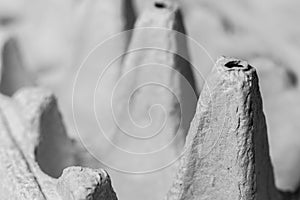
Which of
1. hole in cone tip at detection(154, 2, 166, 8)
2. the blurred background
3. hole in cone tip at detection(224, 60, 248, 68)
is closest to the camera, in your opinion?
hole in cone tip at detection(224, 60, 248, 68)

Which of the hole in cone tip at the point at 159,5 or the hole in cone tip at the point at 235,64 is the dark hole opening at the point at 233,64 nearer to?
the hole in cone tip at the point at 235,64

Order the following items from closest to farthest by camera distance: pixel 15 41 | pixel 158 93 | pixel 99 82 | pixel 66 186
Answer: pixel 66 186
pixel 158 93
pixel 99 82
pixel 15 41

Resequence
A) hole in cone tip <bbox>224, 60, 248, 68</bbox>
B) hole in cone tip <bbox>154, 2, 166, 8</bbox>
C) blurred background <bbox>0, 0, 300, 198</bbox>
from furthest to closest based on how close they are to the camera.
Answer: blurred background <bbox>0, 0, 300, 198</bbox>, hole in cone tip <bbox>154, 2, 166, 8</bbox>, hole in cone tip <bbox>224, 60, 248, 68</bbox>

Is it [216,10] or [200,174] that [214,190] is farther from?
[216,10]

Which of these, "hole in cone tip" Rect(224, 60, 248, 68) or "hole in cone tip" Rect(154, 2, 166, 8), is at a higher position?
"hole in cone tip" Rect(224, 60, 248, 68)

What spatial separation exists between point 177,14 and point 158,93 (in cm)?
11

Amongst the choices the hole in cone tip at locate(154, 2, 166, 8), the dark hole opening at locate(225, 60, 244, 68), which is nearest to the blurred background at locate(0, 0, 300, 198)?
the hole in cone tip at locate(154, 2, 166, 8)

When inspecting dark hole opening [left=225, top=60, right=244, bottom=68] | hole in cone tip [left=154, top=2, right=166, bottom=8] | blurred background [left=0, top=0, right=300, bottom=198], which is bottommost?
blurred background [left=0, top=0, right=300, bottom=198]

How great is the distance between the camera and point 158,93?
953 mm

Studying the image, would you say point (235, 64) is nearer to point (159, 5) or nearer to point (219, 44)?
point (159, 5)

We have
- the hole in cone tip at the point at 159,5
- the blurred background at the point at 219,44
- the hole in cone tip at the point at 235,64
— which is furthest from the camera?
the blurred background at the point at 219,44

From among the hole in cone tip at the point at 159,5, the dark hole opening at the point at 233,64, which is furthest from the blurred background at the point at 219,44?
the dark hole opening at the point at 233,64

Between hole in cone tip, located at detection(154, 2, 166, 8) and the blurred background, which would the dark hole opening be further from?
the blurred background

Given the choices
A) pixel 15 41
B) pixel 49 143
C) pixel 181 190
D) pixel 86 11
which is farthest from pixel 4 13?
pixel 181 190
